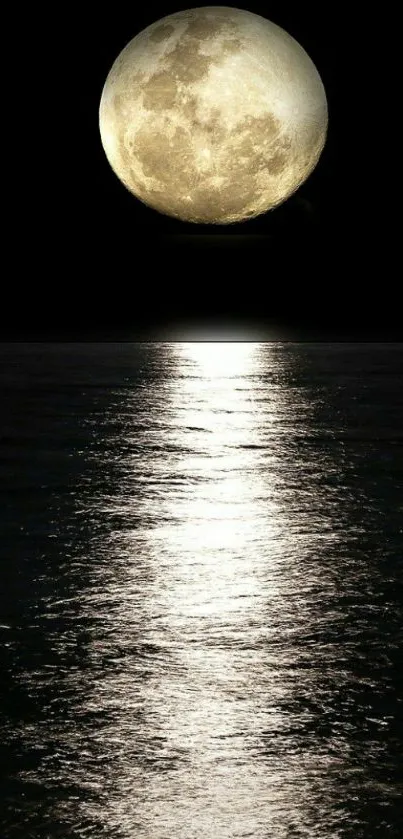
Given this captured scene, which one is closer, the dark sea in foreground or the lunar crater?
the dark sea in foreground

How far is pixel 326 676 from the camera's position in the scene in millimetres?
4895

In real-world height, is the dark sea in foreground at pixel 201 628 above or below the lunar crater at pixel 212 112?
below

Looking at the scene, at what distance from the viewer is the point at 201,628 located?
17.9 ft

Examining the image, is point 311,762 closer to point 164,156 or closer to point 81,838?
point 81,838

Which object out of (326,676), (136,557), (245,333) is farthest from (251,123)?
(326,676)

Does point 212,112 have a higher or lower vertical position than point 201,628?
higher

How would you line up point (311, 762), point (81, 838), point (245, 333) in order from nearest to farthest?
point (81, 838) → point (311, 762) → point (245, 333)

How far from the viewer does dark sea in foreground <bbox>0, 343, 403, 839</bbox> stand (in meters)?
3.82

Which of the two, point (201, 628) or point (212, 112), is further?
point (212, 112)

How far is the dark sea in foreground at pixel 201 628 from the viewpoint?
150 inches

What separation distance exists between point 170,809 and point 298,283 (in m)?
23.6

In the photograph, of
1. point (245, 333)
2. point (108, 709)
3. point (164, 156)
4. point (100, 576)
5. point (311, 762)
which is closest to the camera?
point (311, 762)

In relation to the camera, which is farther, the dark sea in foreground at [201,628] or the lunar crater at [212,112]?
the lunar crater at [212,112]

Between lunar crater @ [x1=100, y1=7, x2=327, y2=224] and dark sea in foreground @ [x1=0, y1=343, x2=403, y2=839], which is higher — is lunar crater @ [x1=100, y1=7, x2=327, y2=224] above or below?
above
